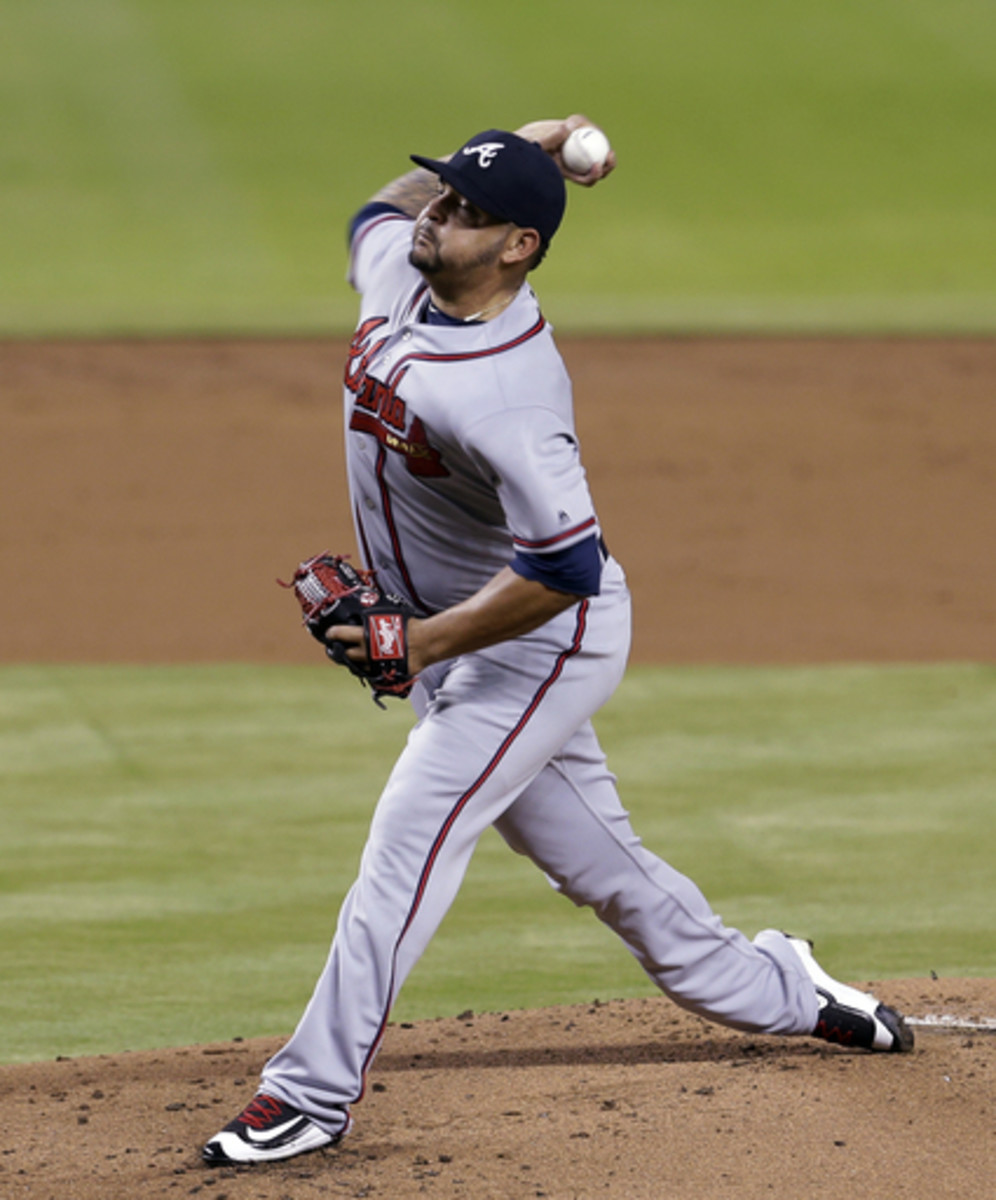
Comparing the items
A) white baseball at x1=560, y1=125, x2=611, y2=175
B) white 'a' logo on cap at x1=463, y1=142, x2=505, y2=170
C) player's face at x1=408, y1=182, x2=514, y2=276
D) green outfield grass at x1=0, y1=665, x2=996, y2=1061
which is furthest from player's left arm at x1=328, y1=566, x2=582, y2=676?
green outfield grass at x1=0, y1=665, x2=996, y2=1061

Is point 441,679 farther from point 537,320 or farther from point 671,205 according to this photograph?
point 671,205

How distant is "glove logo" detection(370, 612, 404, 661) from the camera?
380 cm

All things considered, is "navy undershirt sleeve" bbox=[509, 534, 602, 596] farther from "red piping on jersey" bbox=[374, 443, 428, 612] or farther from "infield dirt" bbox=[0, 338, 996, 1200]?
"infield dirt" bbox=[0, 338, 996, 1200]

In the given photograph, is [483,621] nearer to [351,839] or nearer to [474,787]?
[474,787]

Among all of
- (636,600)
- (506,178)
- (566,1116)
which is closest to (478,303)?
(506,178)

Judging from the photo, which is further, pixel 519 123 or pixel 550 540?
pixel 519 123

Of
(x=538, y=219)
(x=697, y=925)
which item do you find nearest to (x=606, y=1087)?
(x=697, y=925)

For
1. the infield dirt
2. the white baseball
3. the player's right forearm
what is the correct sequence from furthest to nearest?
the player's right forearm
the white baseball
the infield dirt

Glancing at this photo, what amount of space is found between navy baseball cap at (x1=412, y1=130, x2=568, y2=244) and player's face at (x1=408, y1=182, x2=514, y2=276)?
37 mm

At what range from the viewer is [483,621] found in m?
3.77

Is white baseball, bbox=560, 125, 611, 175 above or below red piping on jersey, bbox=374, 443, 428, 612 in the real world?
above

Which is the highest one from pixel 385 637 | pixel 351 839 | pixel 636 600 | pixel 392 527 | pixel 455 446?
pixel 455 446

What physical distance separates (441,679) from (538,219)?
1.00m

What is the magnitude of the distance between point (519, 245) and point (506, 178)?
Result: 0.45ft
